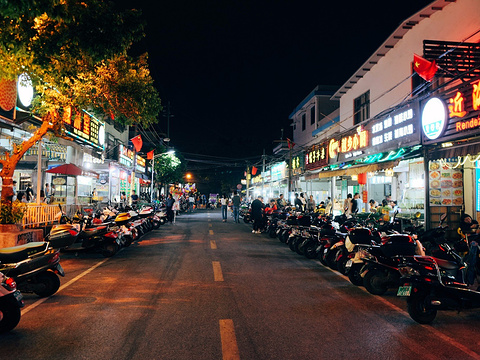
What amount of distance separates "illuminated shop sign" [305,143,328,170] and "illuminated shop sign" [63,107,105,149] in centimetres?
1272

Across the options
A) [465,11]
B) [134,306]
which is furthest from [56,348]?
[465,11]

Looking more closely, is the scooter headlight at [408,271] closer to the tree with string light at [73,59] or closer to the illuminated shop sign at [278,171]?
the tree with string light at [73,59]

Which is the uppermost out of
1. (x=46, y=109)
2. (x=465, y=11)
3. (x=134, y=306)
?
(x=465, y=11)

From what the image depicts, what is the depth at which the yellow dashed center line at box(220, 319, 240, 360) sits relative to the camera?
4.29m

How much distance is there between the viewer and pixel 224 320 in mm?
5531

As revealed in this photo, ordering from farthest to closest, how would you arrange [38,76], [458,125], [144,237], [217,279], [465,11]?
[144,237] < [465,11] < [38,76] < [458,125] < [217,279]

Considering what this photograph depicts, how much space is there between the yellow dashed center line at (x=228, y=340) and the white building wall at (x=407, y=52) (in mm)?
11674

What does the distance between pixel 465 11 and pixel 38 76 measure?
1349 cm

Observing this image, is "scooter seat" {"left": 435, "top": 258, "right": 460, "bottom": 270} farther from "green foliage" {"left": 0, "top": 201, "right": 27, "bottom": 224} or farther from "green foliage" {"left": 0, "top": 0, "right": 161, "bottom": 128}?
"green foliage" {"left": 0, "top": 201, "right": 27, "bottom": 224}

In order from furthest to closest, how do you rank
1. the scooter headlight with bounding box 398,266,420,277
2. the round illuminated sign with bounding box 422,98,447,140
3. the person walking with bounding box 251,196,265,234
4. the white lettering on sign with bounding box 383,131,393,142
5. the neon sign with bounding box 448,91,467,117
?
1. the person walking with bounding box 251,196,265,234
2. the white lettering on sign with bounding box 383,131,393,142
3. the round illuminated sign with bounding box 422,98,447,140
4. the neon sign with bounding box 448,91,467,117
5. the scooter headlight with bounding box 398,266,420,277

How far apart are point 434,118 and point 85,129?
52.7ft

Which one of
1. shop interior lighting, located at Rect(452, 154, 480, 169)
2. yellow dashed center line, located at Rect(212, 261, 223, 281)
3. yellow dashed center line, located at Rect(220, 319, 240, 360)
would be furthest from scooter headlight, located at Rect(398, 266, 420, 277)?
shop interior lighting, located at Rect(452, 154, 480, 169)

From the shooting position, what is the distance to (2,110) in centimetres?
1082

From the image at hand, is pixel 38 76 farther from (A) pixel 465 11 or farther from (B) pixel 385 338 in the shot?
(A) pixel 465 11
